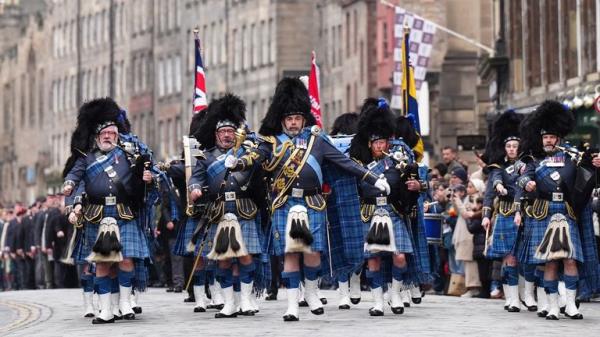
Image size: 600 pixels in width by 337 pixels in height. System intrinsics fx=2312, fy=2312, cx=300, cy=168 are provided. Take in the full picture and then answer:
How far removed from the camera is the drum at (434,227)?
29.0 m

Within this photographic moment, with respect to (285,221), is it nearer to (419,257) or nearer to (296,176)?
(296,176)

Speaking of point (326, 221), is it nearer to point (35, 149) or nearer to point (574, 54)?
point (574, 54)

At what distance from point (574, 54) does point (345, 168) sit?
74.3ft

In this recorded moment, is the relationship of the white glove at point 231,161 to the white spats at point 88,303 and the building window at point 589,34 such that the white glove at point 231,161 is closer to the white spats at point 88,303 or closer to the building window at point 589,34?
the white spats at point 88,303

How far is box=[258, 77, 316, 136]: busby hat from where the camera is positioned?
75.1 ft

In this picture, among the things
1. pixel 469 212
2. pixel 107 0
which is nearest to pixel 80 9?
pixel 107 0

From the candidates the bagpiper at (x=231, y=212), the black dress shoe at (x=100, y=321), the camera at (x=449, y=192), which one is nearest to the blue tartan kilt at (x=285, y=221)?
the bagpiper at (x=231, y=212)

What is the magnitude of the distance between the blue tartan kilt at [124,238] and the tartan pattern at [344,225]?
1.92 meters

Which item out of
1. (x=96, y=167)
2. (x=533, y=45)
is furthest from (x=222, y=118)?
(x=533, y=45)

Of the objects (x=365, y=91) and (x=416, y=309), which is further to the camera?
(x=365, y=91)

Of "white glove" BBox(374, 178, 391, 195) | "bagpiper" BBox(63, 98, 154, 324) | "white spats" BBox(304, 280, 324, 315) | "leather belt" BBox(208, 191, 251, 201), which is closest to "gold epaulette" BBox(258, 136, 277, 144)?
"leather belt" BBox(208, 191, 251, 201)

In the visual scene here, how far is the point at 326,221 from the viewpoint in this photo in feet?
74.6

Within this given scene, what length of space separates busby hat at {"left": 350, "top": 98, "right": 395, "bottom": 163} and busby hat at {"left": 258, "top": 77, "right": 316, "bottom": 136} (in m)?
1.60

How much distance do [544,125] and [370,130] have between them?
209 cm
